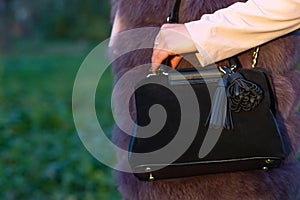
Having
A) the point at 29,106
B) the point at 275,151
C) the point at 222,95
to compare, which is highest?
the point at 222,95

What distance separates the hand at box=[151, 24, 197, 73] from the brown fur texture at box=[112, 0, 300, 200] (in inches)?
2.5

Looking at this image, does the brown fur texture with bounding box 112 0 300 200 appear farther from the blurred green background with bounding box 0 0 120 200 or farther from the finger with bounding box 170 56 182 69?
the blurred green background with bounding box 0 0 120 200

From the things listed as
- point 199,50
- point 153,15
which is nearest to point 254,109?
point 199,50

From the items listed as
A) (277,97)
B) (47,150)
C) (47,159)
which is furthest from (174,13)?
(47,150)

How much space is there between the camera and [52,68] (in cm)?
1670

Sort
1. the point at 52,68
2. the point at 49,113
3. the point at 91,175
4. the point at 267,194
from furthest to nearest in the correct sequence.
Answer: the point at 52,68, the point at 49,113, the point at 91,175, the point at 267,194

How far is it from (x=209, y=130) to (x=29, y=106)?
6.02 metres

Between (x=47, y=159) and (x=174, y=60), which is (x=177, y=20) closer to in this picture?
(x=174, y=60)

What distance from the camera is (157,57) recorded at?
1781 mm

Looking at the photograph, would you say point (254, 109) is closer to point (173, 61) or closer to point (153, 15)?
point (173, 61)

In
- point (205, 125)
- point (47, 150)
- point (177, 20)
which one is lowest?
point (47, 150)

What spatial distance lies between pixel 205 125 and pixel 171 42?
0.26 meters

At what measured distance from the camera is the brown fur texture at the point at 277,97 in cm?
182

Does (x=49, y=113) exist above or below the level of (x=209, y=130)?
below
